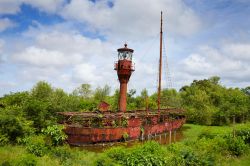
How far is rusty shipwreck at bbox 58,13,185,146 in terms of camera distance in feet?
95.0

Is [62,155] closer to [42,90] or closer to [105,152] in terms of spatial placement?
[105,152]

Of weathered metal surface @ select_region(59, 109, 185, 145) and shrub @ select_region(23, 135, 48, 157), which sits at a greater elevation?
weathered metal surface @ select_region(59, 109, 185, 145)

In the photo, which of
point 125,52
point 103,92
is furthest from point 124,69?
point 103,92

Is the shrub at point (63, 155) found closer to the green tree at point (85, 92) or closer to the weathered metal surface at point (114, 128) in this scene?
the weathered metal surface at point (114, 128)

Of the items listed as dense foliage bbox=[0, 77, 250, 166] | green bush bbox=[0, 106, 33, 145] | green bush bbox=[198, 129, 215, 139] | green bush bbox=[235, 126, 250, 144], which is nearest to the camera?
dense foliage bbox=[0, 77, 250, 166]

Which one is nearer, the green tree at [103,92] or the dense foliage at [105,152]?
the dense foliage at [105,152]

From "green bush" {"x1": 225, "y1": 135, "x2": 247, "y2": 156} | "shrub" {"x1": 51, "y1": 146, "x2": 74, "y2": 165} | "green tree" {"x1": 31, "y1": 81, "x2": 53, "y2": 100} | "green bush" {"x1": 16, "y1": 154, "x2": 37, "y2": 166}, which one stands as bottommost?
"shrub" {"x1": 51, "y1": 146, "x2": 74, "y2": 165}

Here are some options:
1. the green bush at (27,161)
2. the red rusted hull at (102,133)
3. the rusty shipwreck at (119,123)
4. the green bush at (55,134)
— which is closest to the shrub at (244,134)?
the rusty shipwreck at (119,123)

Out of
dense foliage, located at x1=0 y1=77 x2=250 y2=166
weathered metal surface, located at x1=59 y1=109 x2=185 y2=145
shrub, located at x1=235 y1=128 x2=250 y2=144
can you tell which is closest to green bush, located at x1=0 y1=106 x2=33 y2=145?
dense foliage, located at x1=0 y1=77 x2=250 y2=166

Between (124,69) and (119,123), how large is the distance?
8.48 meters

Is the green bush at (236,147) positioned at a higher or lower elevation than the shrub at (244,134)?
lower

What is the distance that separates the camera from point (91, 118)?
30.8 metres

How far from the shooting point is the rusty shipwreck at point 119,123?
29.0m

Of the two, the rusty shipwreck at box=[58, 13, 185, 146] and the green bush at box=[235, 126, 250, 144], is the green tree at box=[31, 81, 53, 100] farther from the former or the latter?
the green bush at box=[235, 126, 250, 144]
